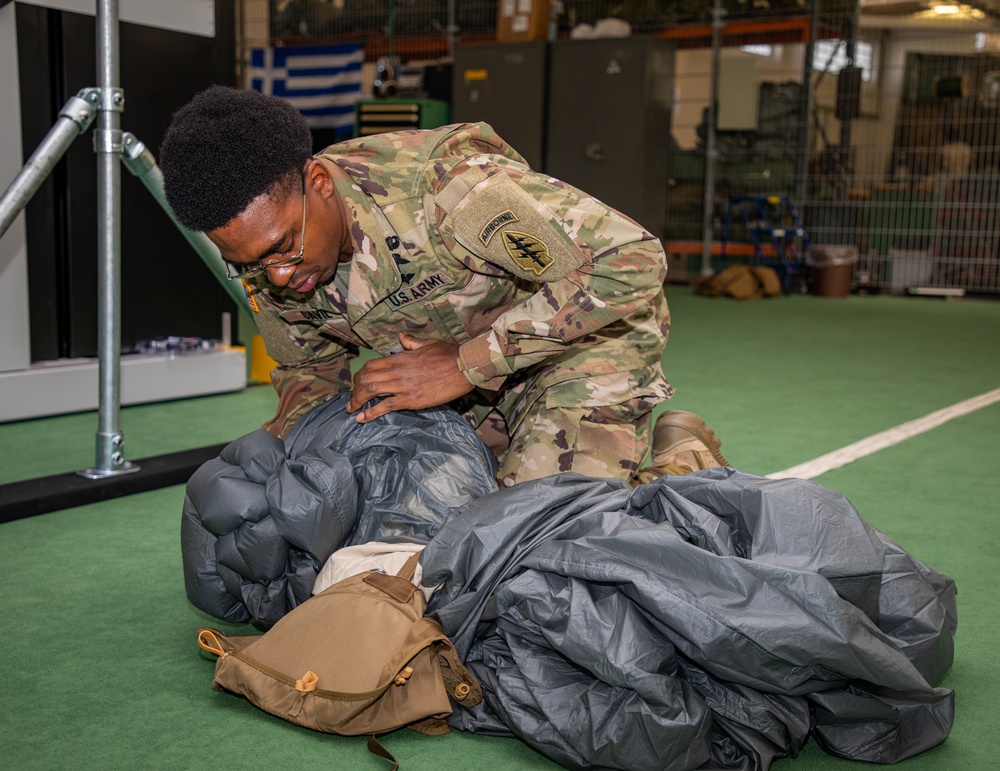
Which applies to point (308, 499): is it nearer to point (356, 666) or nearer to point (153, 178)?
point (356, 666)

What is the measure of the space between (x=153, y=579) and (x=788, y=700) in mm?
1315

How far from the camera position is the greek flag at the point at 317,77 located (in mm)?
9227

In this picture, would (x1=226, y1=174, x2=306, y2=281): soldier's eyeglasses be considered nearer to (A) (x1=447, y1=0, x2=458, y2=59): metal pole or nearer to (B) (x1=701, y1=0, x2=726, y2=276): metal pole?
(B) (x1=701, y1=0, x2=726, y2=276): metal pole

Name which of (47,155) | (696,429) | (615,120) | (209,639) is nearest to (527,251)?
(209,639)

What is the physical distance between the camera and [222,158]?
1525 millimetres

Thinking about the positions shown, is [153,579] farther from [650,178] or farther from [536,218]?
[650,178]

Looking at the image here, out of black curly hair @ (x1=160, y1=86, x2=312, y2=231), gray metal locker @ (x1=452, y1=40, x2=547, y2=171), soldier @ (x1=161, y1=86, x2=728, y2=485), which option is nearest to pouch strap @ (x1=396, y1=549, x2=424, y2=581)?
soldier @ (x1=161, y1=86, x2=728, y2=485)

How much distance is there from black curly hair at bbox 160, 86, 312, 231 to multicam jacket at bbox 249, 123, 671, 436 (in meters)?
0.26

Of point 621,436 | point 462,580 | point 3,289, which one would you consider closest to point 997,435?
point 621,436

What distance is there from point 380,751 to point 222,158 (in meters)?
0.88

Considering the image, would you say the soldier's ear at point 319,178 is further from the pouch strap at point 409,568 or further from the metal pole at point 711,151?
the metal pole at point 711,151

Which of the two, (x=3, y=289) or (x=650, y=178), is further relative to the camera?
(x=650, y=178)

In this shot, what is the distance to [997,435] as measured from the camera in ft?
11.5

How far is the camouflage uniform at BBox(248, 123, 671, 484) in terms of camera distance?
5.81 feet
